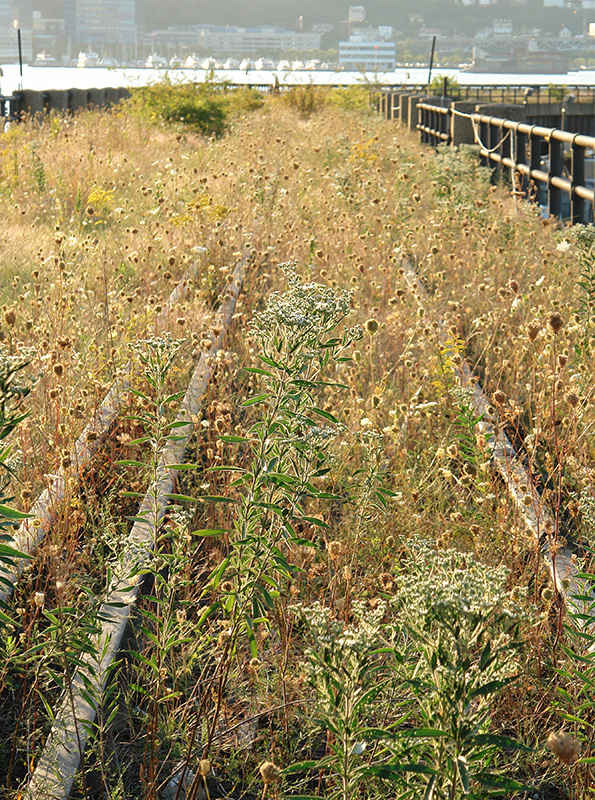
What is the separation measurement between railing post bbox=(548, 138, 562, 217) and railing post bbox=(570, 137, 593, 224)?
1.97 ft

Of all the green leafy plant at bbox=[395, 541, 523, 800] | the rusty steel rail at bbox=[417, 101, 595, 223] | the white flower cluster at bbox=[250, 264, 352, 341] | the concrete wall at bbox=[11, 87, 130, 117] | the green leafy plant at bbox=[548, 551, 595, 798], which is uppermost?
the concrete wall at bbox=[11, 87, 130, 117]

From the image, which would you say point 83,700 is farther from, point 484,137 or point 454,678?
point 484,137

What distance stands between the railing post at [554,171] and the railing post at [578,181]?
60 cm

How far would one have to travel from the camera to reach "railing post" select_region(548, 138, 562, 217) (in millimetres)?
10828

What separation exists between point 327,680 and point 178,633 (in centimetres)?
102

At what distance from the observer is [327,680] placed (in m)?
1.81

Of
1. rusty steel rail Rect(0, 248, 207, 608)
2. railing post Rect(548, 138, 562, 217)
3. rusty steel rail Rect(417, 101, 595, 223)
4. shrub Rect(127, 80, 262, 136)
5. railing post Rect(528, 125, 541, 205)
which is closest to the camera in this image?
rusty steel rail Rect(0, 248, 207, 608)

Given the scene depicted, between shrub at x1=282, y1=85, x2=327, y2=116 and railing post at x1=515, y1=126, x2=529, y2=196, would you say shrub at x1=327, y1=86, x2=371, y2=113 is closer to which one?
shrub at x1=282, y1=85, x2=327, y2=116

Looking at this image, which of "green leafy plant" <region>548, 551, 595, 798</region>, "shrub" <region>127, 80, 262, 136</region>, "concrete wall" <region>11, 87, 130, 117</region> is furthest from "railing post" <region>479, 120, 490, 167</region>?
"green leafy plant" <region>548, 551, 595, 798</region>

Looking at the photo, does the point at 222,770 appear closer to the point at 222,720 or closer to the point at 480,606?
the point at 222,720

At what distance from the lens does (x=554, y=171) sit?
11.3 metres

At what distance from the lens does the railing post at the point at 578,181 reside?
32.6 feet

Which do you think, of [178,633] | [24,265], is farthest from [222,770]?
[24,265]

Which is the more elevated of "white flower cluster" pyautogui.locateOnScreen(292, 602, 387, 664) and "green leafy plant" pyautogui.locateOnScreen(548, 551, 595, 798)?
"white flower cluster" pyautogui.locateOnScreen(292, 602, 387, 664)
